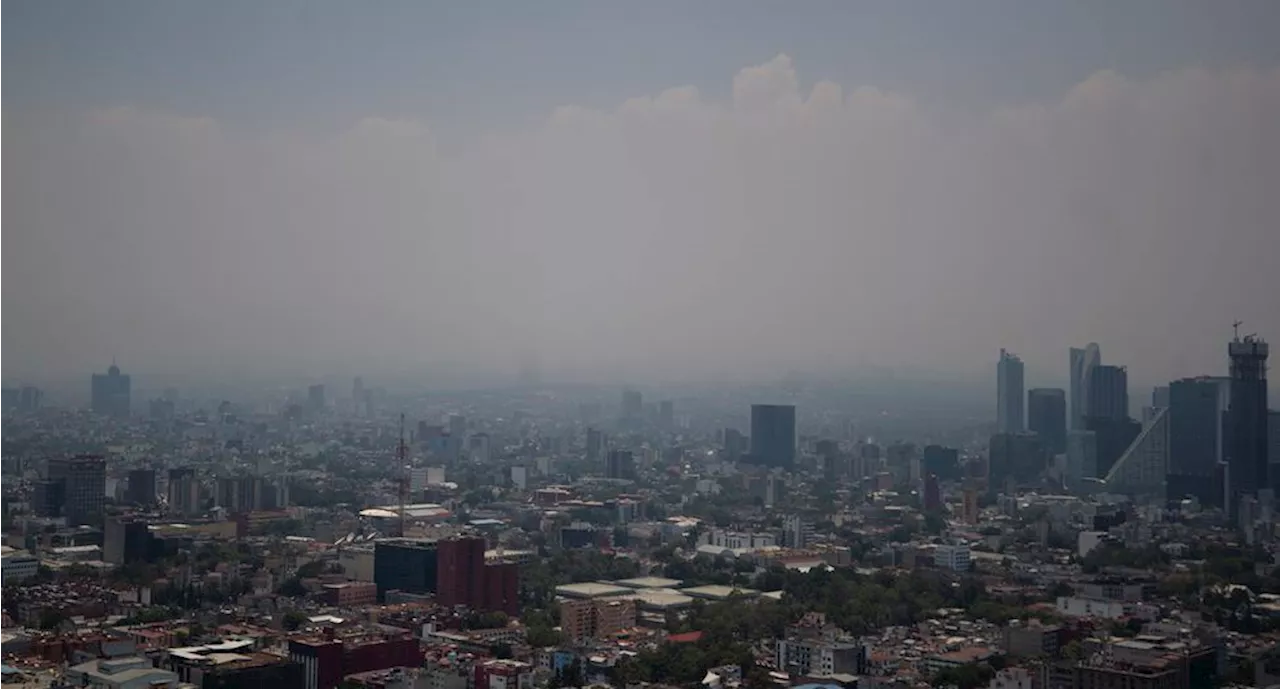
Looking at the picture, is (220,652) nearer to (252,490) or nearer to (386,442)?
(252,490)

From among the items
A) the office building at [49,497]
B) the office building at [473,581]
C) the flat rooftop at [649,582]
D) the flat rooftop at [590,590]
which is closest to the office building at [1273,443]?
the flat rooftop at [649,582]

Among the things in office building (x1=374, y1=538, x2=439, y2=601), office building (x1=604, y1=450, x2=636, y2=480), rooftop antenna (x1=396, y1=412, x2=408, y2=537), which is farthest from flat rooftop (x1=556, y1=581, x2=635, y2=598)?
A: office building (x1=604, y1=450, x2=636, y2=480)

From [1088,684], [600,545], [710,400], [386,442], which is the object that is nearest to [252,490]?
[600,545]

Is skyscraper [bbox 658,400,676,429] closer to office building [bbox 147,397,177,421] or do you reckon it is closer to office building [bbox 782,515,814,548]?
office building [bbox 147,397,177,421]

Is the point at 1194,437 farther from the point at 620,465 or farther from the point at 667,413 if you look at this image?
the point at 667,413

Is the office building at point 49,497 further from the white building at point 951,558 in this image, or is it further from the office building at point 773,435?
the office building at point 773,435

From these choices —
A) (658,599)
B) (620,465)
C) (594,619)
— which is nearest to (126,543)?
(658,599)
